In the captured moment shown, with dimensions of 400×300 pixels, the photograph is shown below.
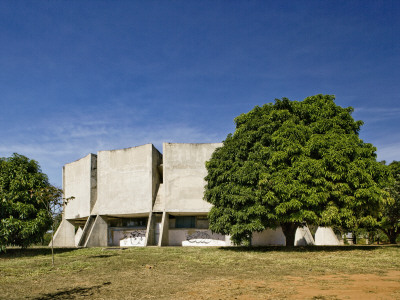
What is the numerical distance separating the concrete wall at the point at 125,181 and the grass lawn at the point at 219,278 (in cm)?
1338

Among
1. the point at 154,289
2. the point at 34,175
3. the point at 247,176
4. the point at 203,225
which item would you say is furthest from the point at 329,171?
the point at 34,175

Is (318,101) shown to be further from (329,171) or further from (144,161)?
(144,161)

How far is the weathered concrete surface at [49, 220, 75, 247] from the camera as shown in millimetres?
39344

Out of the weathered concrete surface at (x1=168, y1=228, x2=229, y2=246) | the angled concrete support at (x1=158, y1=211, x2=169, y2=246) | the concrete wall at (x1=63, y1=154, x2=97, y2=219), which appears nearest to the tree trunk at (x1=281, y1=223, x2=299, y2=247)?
the weathered concrete surface at (x1=168, y1=228, x2=229, y2=246)

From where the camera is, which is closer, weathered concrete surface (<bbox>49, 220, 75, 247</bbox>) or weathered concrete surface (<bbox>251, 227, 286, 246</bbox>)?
weathered concrete surface (<bbox>251, 227, 286, 246</bbox>)

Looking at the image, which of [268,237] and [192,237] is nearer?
[192,237]

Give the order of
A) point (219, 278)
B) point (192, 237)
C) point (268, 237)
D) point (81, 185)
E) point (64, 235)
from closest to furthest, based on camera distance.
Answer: point (219, 278) → point (192, 237) → point (268, 237) → point (81, 185) → point (64, 235)

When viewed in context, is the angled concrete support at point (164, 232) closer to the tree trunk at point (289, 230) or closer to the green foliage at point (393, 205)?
the tree trunk at point (289, 230)

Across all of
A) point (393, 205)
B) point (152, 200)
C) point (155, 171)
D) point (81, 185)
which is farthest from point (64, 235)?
point (393, 205)

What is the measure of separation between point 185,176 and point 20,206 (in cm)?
1459

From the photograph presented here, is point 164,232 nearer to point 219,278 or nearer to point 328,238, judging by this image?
A: point 328,238

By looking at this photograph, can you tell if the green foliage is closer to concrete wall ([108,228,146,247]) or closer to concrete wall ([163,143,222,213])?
concrete wall ([163,143,222,213])

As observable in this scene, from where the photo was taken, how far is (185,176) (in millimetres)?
32750

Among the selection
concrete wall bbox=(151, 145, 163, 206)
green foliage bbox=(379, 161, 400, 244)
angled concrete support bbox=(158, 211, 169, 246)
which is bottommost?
angled concrete support bbox=(158, 211, 169, 246)
